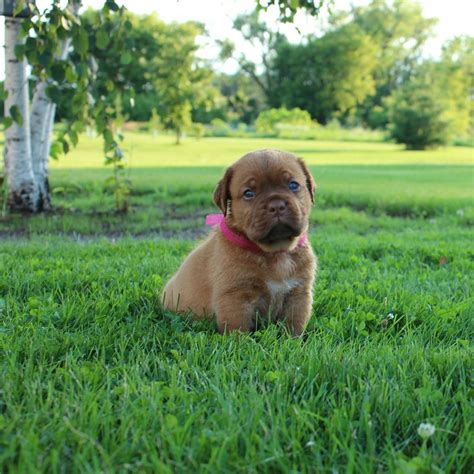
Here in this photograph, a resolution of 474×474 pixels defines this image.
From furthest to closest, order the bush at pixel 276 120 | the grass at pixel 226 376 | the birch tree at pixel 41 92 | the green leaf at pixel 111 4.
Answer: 1. the bush at pixel 276 120
2. the birch tree at pixel 41 92
3. the green leaf at pixel 111 4
4. the grass at pixel 226 376

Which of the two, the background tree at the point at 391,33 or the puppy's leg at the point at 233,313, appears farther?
the background tree at the point at 391,33

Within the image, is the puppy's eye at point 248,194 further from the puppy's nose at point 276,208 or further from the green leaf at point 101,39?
the green leaf at point 101,39

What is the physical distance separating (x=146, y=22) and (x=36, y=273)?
44883mm

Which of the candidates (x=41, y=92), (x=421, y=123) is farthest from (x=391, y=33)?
(x=41, y=92)

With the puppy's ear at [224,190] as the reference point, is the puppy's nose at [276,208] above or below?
below

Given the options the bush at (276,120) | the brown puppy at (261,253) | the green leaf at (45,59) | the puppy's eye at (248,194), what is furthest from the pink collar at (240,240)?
the bush at (276,120)

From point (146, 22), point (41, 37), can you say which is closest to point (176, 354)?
point (41, 37)

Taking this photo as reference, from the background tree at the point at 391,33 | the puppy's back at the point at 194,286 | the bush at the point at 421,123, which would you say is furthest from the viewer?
the background tree at the point at 391,33

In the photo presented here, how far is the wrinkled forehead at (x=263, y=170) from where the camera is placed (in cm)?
291

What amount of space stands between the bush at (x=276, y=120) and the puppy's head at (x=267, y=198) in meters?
44.9

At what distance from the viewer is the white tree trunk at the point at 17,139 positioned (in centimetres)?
641

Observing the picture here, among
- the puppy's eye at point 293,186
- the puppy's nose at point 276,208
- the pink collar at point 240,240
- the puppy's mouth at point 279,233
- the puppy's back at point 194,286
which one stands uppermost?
the puppy's eye at point 293,186

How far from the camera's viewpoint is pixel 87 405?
→ 6.33 ft

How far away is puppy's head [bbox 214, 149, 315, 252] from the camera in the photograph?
2.80 m
